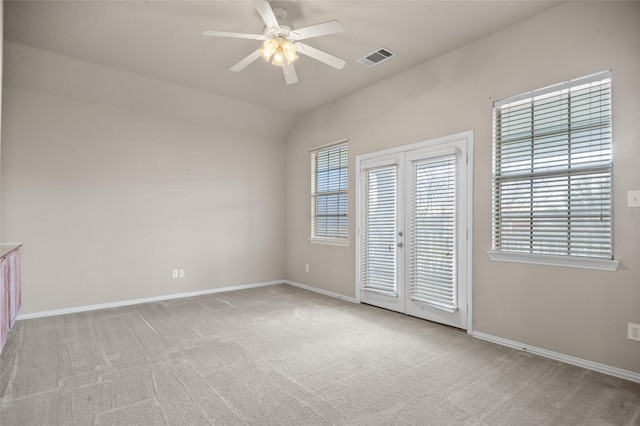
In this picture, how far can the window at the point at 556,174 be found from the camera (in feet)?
8.96

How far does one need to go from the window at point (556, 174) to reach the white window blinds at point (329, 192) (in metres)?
2.40

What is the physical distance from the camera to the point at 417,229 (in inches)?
162

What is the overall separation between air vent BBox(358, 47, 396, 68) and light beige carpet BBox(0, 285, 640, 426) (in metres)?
3.20

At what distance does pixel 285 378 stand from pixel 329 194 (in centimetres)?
343

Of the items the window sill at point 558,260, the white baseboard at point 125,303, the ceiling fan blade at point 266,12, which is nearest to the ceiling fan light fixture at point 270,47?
the ceiling fan blade at point 266,12

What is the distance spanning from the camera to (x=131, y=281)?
188 inches

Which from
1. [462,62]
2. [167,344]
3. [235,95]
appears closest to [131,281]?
[167,344]

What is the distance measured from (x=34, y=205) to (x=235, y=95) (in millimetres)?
3053

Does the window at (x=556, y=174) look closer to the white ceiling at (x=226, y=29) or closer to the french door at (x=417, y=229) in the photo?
the french door at (x=417, y=229)

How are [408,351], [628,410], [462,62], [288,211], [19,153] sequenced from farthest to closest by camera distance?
1. [288,211]
2. [19,153]
3. [462,62]
4. [408,351]
5. [628,410]

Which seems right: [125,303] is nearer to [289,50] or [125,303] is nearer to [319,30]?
[289,50]

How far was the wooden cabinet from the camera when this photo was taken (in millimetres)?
2729

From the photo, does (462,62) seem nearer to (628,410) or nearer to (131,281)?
(628,410)

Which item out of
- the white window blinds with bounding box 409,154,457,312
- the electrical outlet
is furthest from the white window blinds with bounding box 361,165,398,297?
the electrical outlet
